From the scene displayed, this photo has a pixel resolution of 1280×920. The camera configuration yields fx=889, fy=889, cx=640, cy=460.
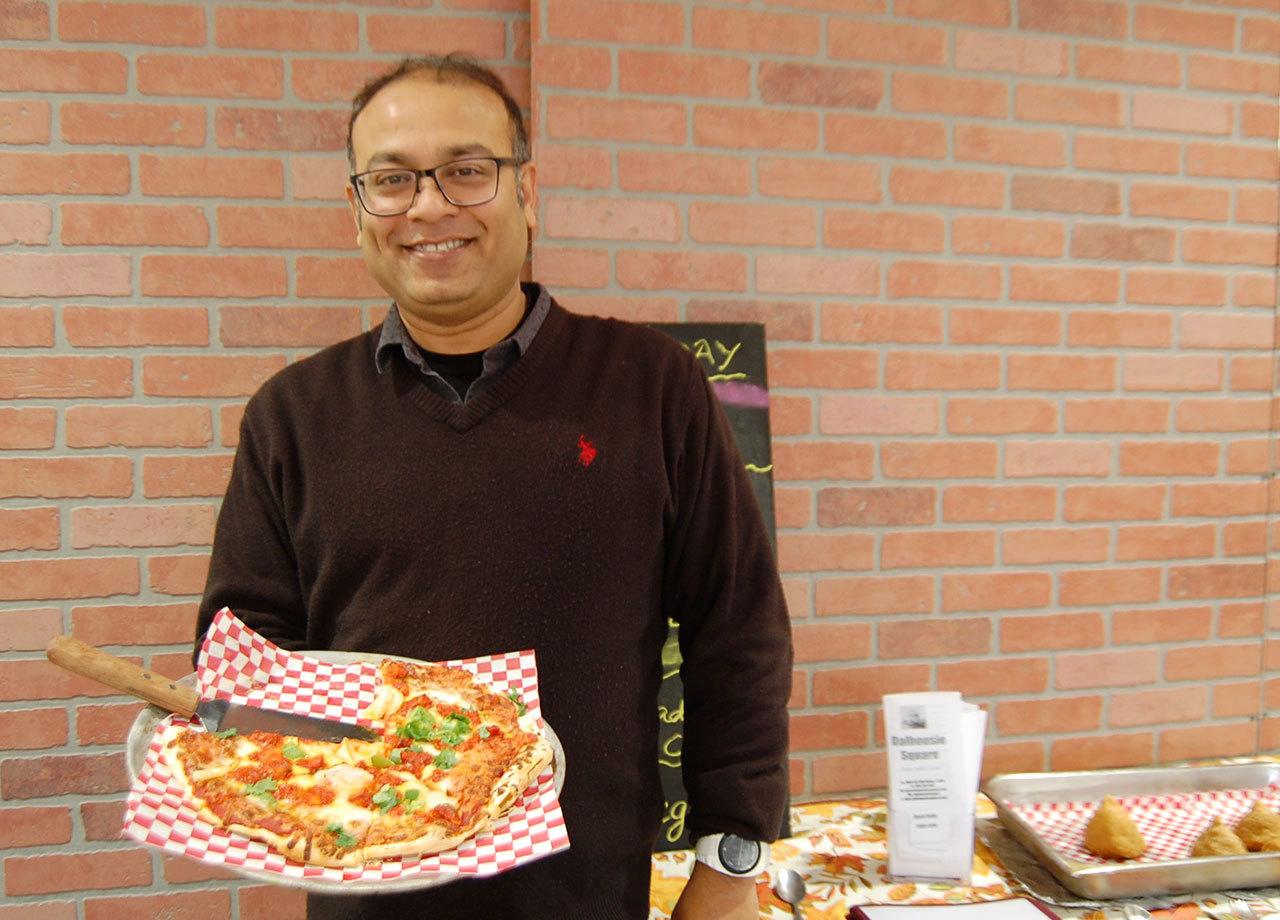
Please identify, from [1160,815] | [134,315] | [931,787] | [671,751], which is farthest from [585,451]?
[1160,815]

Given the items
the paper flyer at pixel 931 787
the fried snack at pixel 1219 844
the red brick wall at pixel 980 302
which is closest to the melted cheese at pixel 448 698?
the paper flyer at pixel 931 787

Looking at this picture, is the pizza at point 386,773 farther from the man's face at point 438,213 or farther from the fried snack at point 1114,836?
the fried snack at point 1114,836

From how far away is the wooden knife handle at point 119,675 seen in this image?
925mm

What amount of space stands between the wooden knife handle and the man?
0.23m

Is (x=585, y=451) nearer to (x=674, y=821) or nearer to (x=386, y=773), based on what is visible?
(x=386, y=773)

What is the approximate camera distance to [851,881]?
1465 millimetres

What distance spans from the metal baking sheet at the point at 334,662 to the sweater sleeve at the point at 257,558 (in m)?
0.08

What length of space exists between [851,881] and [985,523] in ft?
2.55

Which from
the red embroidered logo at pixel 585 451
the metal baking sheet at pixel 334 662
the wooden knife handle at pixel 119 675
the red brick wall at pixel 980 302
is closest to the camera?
the metal baking sheet at pixel 334 662

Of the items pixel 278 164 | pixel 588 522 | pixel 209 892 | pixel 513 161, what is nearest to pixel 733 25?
pixel 513 161

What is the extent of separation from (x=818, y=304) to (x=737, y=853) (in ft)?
3.39

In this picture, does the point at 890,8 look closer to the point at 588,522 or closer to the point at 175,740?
the point at 588,522

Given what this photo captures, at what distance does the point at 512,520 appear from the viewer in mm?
1152

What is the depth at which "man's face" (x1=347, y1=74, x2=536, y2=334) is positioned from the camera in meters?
1.14
